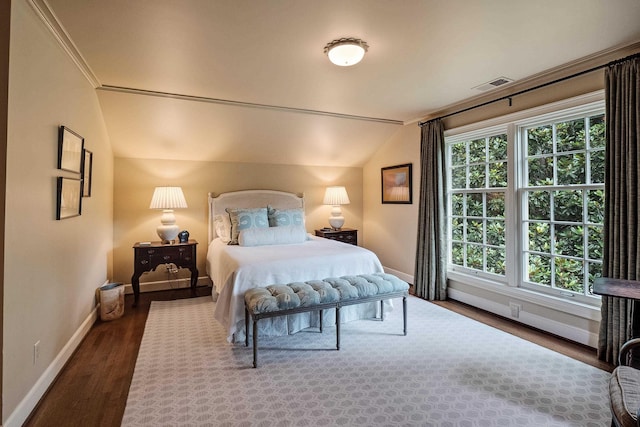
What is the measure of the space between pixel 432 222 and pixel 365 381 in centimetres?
242

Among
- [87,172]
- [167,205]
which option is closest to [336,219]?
[167,205]

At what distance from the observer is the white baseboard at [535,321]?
2.79 metres

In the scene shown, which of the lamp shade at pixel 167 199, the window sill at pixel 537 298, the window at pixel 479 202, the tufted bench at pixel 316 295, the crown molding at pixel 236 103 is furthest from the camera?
the lamp shade at pixel 167 199

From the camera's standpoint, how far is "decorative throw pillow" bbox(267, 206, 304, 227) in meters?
4.61

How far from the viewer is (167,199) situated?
422cm

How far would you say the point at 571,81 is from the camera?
285 centimetres

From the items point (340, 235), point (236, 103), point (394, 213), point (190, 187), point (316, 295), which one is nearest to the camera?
point (316, 295)

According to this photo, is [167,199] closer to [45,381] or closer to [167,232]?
[167,232]

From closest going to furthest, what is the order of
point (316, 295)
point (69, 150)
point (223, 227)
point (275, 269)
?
point (69, 150)
point (316, 295)
point (275, 269)
point (223, 227)

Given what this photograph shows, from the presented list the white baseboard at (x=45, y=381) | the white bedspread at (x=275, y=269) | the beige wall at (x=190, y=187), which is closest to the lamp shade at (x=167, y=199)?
the beige wall at (x=190, y=187)

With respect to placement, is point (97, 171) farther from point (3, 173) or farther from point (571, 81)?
point (571, 81)

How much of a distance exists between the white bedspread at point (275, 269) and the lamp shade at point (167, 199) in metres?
0.99

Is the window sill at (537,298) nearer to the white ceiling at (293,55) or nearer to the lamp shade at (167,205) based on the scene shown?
the white ceiling at (293,55)

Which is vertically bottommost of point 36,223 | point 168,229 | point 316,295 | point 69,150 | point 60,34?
point 316,295
